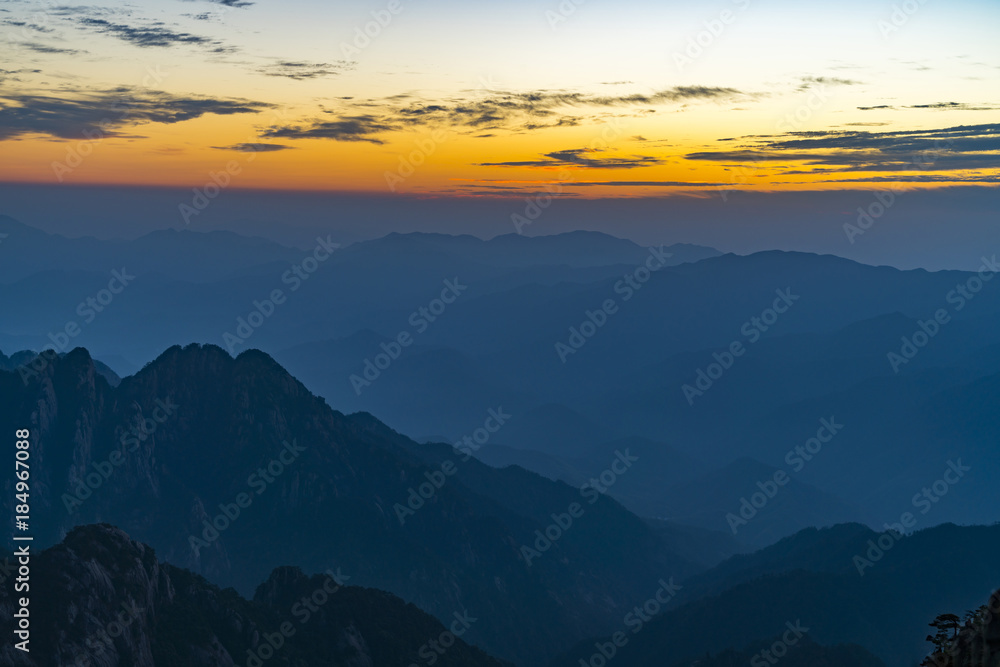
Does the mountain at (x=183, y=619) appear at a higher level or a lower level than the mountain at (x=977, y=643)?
lower

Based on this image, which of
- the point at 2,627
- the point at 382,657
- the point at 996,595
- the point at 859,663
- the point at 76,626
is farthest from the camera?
the point at 859,663

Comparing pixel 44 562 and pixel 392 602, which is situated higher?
pixel 44 562

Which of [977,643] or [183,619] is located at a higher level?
[977,643]

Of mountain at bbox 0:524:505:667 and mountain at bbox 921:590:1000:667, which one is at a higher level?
mountain at bbox 921:590:1000:667

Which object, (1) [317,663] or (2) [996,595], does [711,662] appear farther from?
(2) [996,595]

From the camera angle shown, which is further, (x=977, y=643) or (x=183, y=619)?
(x=183, y=619)

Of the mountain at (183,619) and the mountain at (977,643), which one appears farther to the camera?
the mountain at (183,619)

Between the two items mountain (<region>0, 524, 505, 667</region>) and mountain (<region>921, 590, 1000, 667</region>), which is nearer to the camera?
mountain (<region>921, 590, 1000, 667</region>)

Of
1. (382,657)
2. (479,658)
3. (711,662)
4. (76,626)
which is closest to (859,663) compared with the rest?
(711,662)
